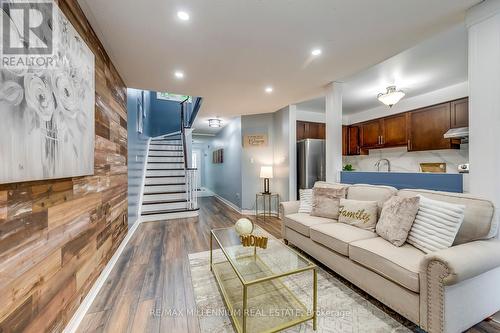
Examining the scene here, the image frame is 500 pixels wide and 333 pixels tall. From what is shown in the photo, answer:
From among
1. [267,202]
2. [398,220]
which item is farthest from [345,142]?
[398,220]

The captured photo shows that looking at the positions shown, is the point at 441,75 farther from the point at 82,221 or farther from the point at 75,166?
the point at 82,221

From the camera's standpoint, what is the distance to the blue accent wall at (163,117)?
6.77 metres

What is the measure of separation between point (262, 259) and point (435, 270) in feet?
4.17

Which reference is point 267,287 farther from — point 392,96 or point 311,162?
point 392,96

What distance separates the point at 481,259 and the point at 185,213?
433 centimetres

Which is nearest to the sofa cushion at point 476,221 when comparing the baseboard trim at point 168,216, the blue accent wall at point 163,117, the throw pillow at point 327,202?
the throw pillow at point 327,202

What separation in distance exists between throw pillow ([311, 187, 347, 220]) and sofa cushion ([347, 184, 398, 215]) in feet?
0.37

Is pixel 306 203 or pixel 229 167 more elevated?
pixel 229 167

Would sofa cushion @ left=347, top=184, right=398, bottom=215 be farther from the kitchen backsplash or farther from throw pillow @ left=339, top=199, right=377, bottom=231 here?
the kitchen backsplash

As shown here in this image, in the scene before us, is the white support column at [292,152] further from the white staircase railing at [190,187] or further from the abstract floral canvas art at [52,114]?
the abstract floral canvas art at [52,114]

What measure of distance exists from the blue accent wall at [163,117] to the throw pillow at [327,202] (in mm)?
5805

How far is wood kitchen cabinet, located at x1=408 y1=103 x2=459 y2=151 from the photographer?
3.30m

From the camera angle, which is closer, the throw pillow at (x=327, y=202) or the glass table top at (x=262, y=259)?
the glass table top at (x=262, y=259)

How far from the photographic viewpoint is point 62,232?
1388 millimetres
